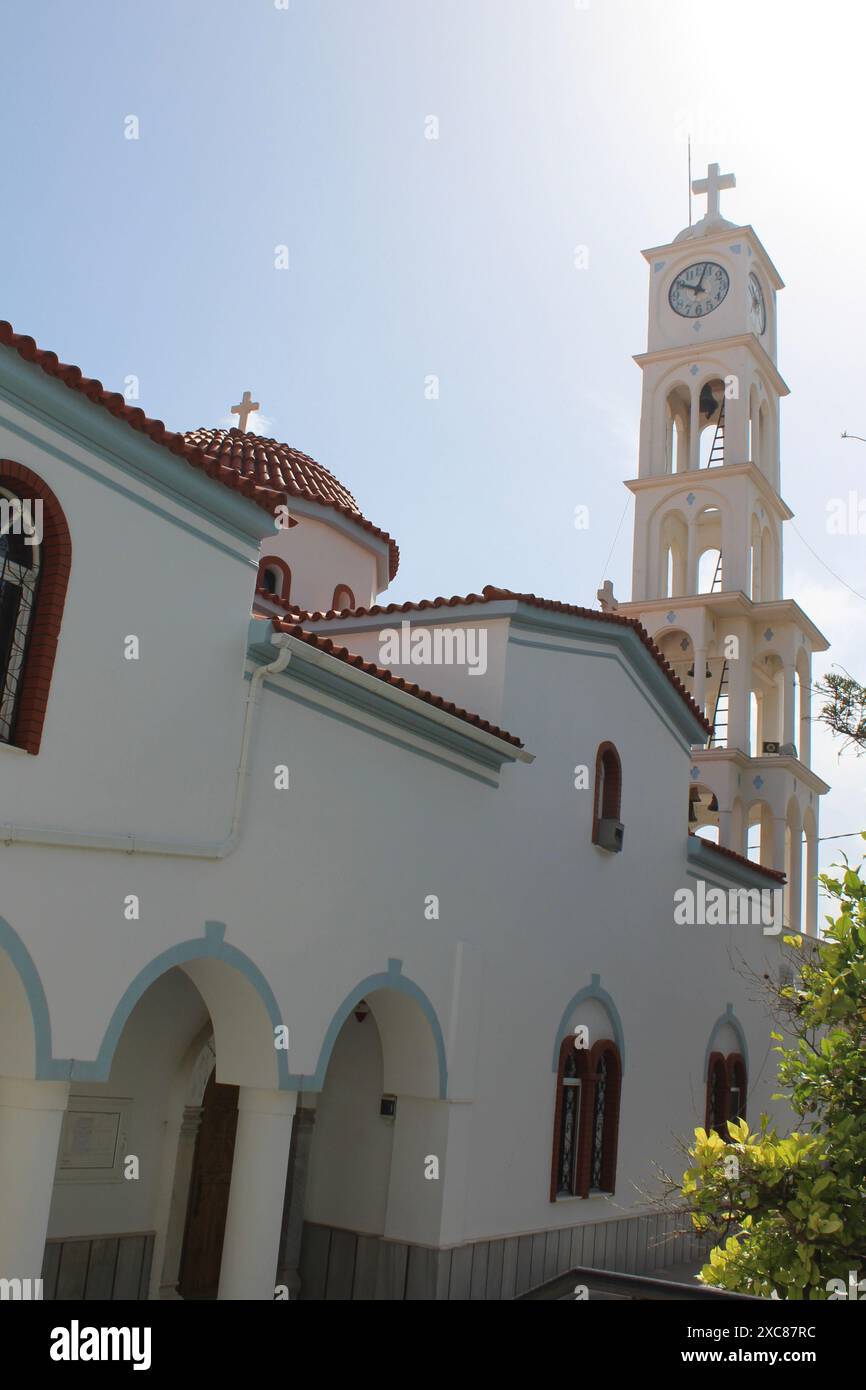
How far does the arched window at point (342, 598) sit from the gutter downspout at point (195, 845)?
734cm

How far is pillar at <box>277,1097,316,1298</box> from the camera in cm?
1116

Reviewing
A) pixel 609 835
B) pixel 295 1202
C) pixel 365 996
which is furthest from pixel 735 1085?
pixel 365 996

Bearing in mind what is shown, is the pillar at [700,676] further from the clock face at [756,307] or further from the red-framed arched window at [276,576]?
the red-framed arched window at [276,576]

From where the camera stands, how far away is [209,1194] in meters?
11.0

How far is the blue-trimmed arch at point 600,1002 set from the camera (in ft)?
42.2

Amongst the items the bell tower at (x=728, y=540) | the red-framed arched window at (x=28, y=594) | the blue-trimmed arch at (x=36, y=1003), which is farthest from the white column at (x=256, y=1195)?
the bell tower at (x=728, y=540)

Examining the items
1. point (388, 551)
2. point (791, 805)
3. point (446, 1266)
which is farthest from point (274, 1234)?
point (791, 805)

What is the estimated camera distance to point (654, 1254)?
15141 mm

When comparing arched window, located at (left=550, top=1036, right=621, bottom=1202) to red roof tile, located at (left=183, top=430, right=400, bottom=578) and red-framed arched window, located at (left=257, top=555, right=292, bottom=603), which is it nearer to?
red-framed arched window, located at (left=257, top=555, right=292, bottom=603)

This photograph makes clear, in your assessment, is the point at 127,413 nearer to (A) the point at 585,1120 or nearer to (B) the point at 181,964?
(B) the point at 181,964

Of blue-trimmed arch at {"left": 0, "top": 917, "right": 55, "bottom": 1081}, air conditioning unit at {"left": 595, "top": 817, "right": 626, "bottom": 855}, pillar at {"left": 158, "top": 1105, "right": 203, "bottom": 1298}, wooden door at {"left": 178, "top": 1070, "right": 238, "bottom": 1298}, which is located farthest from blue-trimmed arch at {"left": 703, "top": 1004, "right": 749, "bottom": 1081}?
blue-trimmed arch at {"left": 0, "top": 917, "right": 55, "bottom": 1081}

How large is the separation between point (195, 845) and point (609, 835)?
7121mm
